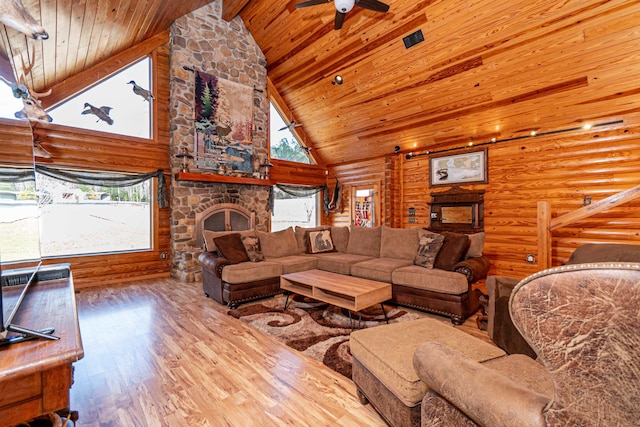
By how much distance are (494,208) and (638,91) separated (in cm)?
226

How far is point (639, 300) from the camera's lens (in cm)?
61

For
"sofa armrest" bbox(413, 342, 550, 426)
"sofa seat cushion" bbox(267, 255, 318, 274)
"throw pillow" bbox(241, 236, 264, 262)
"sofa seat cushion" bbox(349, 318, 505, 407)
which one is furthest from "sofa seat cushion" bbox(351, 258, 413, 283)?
"sofa armrest" bbox(413, 342, 550, 426)

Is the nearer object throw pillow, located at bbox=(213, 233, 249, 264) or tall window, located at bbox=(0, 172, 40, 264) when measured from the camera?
tall window, located at bbox=(0, 172, 40, 264)

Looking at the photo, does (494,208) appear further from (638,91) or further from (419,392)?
(419,392)

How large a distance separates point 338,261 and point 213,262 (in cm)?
177

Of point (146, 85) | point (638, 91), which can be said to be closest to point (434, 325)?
point (638, 91)

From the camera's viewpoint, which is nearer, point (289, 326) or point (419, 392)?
point (419, 392)

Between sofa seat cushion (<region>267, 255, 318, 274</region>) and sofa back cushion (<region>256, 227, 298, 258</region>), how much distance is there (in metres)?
0.16

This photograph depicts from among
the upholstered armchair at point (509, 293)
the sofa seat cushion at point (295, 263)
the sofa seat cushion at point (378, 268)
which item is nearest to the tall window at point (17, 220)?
the sofa seat cushion at point (295, 263)

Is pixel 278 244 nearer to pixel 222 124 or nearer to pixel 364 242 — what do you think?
pixel 364 242

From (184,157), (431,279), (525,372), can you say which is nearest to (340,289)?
(431,279)

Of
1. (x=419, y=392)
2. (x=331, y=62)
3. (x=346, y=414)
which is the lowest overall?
(x=346, y=414)

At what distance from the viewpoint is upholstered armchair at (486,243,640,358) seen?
2104 mm

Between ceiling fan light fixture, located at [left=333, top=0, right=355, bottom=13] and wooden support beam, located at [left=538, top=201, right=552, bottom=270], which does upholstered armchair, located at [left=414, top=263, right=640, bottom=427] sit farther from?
wooden support beam, located at [left=538, top=201, right=552, bottom=270]
